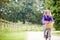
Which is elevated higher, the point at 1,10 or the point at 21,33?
the point at 1,10

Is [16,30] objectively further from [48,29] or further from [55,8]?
[55,8]

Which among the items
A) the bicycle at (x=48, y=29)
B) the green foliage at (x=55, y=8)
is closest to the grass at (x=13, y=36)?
the bicycle at (x=48, y=29)

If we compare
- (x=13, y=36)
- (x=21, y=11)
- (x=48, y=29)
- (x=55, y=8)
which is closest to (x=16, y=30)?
(x=13, y=36)

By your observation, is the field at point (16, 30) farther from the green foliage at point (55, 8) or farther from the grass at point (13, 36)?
the green foliage at point (55, 8)

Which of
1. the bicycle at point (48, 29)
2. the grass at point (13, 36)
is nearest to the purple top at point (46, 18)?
the bicycle at point (48, 29)

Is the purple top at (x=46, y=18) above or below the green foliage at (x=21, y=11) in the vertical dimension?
below

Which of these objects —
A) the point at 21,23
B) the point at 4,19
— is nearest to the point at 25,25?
the point at 21,23

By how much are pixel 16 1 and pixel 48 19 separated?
16.2 inches

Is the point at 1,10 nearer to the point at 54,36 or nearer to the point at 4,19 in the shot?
the point at 4,19

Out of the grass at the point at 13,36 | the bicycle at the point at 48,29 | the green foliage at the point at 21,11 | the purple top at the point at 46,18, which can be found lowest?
the grass at the point at 13,36

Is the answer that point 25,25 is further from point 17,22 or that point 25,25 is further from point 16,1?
point 16,1

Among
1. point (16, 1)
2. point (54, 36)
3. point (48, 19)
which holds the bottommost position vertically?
point (54, 36)

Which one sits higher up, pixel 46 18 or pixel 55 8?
pixel 55 8

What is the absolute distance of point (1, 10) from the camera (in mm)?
3006
